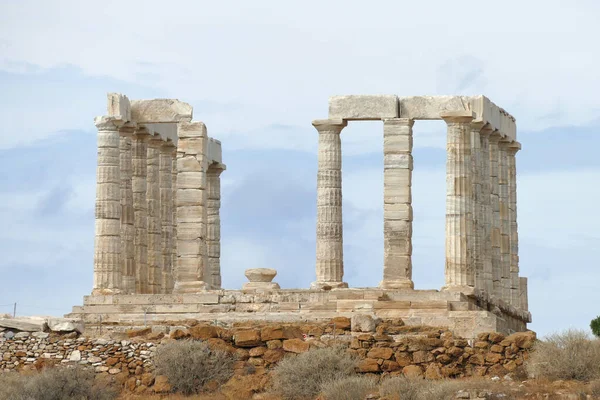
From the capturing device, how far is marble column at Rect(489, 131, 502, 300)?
246 ft

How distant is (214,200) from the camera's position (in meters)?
80.8

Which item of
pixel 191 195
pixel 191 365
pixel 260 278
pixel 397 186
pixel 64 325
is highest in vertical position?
pixel 397 186

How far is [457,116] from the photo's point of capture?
227 ft

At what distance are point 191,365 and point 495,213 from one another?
23.2 meters

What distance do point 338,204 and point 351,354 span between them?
14960mm

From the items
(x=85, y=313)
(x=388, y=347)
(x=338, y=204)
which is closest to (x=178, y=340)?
(x=388, y=347)

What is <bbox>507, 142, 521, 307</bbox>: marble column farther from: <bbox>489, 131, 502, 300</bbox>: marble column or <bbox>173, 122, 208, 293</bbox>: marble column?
<bbox>173, 122, 208, 293</bbox>: marble column

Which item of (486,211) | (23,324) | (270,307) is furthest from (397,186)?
(23,324)

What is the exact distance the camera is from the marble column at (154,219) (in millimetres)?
75062

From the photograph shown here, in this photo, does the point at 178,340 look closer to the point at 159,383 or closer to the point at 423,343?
the point at 159,383

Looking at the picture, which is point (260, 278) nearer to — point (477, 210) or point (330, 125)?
point (330, 125)

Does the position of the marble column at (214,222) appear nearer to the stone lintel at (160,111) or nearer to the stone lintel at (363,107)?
the stone lintel at (160,111)

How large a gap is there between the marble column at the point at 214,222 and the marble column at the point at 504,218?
11057mm

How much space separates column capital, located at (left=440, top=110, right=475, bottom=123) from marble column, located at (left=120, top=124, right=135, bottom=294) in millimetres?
10832
